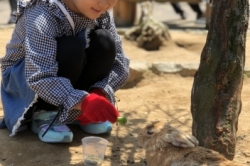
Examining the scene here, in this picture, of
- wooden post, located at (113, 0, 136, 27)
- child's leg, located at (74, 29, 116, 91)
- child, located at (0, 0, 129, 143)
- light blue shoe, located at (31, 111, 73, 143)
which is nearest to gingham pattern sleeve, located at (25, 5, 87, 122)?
child, located at (0, 0, 129, 143)

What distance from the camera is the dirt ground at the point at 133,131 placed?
7.50 feet

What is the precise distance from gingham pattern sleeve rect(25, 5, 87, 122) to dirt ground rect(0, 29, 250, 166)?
0.22 metres

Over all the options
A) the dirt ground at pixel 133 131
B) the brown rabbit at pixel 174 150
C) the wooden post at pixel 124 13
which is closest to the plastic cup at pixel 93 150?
the dirt ground at pixel 133 131

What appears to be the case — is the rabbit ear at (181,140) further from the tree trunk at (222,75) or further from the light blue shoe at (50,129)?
the light blue shoe at (50,129)

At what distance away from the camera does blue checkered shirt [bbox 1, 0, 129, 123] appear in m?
2.11

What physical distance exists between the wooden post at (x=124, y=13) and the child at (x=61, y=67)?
616 centimetres

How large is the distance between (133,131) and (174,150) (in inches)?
34.1

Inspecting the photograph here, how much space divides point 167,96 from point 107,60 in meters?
1.00

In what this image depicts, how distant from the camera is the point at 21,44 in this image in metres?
2.40

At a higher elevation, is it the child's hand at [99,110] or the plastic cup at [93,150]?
the child's hand at [99,110]

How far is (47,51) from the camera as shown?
2.21m

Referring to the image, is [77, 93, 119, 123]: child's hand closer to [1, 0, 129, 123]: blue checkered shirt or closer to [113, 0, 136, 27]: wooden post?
[1, 0, 129, 123]: blue checkered shirt

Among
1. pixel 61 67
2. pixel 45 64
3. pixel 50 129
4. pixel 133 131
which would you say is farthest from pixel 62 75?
pixel 133 131

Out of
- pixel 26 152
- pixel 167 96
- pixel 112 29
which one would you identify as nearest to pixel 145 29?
pixel 167 96
